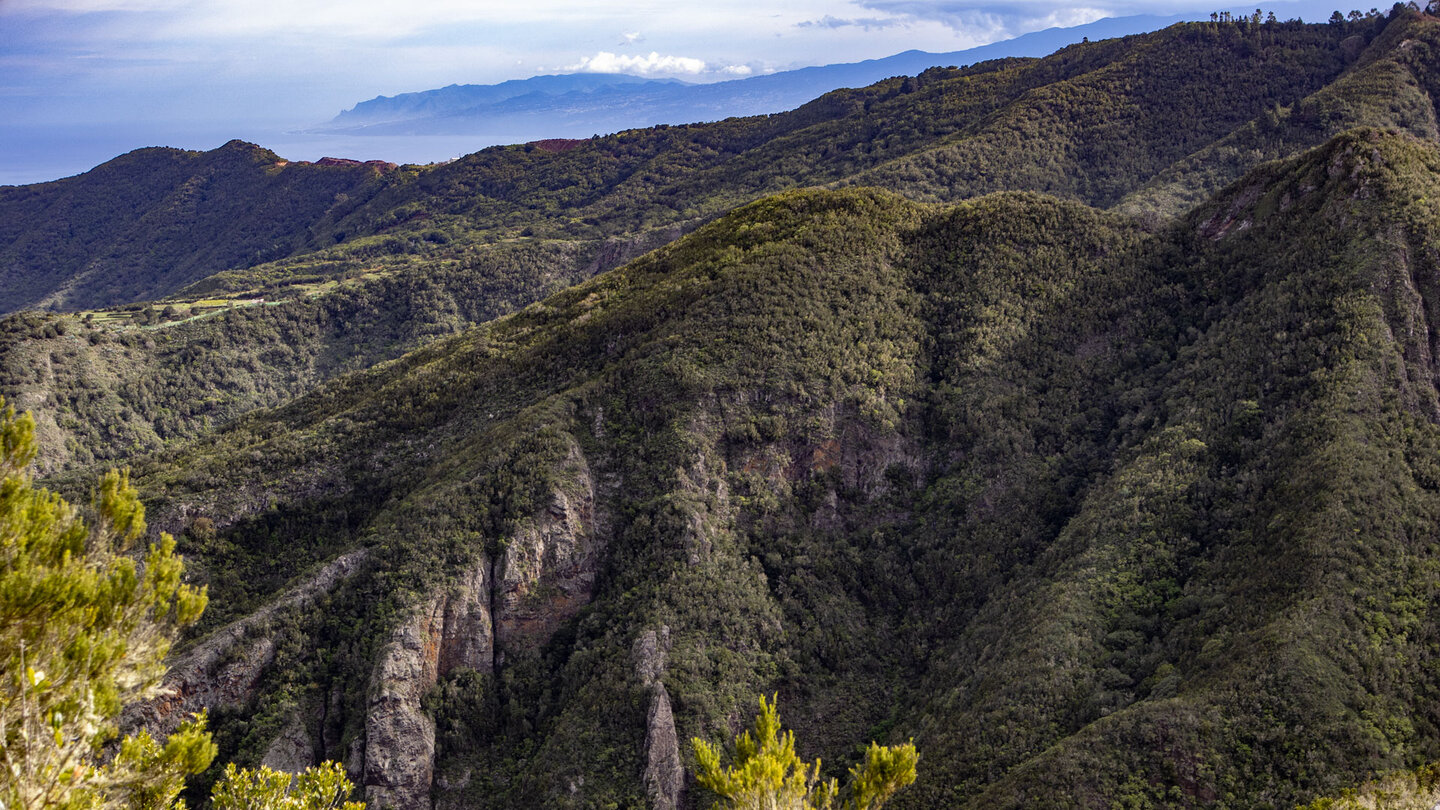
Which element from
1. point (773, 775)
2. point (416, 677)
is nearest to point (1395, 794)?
point (773, 775)

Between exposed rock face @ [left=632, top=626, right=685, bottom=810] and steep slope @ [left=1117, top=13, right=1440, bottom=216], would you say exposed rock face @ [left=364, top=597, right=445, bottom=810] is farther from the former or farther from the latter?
steep slope @ [left=1117, top=13, right=1440, bottom=216]

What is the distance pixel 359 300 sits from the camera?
12344 cm

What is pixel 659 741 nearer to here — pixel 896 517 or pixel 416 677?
pixel 416 677

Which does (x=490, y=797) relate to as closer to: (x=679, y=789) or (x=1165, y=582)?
(x=679, y=789)

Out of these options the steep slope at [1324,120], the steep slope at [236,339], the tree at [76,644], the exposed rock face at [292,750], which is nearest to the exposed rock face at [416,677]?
the exposed rock face at [292,750]

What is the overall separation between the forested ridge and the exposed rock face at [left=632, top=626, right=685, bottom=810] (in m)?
0.15

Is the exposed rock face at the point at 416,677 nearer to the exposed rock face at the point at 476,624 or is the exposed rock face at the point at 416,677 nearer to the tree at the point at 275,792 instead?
the exposed rock face at the point at 476,624

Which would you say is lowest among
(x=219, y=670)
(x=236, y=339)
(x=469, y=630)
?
(x=469, y=630)

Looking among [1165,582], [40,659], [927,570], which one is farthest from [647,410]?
[40,659]

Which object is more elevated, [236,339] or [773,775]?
[236,339]

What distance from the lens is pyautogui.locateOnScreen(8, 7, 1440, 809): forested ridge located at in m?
36.8

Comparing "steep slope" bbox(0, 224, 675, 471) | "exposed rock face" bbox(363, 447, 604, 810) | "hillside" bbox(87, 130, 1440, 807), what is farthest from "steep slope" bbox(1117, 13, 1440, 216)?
"exposed rock face" bbox(363, 447, 604, 810)

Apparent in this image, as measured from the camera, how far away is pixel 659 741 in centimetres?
3944

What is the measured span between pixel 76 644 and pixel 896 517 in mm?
45320
